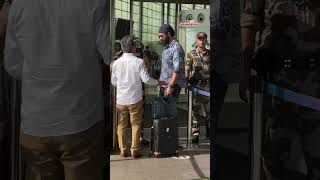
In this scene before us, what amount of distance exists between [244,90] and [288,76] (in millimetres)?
336

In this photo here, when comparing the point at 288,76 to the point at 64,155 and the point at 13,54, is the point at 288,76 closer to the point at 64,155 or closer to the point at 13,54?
the point at 64,155

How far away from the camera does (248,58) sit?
275cm

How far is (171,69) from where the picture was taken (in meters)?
6.69

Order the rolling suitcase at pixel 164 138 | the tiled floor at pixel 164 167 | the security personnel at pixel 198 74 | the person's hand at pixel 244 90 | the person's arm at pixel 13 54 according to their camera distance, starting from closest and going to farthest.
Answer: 1. the person's arm at pixel 13 54
2. the person's hand at pixel 244 90
3. the tiled floor at pixel 164 167
4. the rolling suitcase at pixel 164 138
5. the security personnel at pixel 198 74

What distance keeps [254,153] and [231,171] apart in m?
0.71

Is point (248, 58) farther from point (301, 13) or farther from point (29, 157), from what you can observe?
point (29, 157)

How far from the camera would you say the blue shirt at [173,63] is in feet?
21.5

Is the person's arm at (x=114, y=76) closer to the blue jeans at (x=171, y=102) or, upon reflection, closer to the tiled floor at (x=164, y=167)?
the blue jeans at (x=171, y=102)

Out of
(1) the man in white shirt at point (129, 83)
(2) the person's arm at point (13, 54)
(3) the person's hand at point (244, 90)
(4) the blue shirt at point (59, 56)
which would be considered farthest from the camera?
(1) the man in white shirt at point (129, 83)

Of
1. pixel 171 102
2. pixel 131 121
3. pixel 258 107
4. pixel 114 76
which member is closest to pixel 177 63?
pixel 171 102

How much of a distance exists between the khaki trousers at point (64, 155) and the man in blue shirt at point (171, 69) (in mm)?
4192

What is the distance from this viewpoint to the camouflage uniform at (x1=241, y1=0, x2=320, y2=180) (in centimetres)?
253

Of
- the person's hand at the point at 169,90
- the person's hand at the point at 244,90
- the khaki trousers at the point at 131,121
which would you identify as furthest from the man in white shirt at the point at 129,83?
the person's hand at the point at 244,90

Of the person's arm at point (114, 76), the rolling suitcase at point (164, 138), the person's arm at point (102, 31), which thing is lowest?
the rolling suitcase at point (164, 138)
